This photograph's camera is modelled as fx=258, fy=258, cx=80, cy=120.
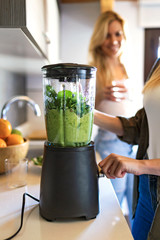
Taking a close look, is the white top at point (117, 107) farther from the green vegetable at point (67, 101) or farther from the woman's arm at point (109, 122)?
the green vegetable at point (67, 101)

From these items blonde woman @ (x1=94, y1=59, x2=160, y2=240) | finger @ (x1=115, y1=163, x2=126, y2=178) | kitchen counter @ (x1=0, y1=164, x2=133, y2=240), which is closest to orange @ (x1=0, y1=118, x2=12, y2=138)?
kitchen counter @ (x1=0, y1=164, x2=133, y2=240)

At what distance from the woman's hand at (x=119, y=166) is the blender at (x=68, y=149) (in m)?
0.04

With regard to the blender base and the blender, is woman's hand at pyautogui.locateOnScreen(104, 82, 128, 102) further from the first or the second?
the blender base

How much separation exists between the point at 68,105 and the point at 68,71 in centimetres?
9

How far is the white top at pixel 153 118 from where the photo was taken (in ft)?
2.90

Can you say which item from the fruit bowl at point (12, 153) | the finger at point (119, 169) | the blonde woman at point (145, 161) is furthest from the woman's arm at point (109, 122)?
the finger at point (119, 169)

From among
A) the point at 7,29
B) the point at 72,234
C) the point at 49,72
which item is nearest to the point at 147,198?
the point at 72,234

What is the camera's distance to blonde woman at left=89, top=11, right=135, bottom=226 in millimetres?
1613

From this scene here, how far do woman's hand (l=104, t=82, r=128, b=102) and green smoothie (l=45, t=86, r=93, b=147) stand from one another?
77 centimetres

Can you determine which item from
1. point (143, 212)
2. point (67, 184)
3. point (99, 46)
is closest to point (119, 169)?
point (67, 184)

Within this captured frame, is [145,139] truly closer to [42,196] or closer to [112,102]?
[42,196]

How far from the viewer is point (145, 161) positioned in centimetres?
73

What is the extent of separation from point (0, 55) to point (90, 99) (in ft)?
1.90

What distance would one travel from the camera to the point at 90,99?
77 cm
